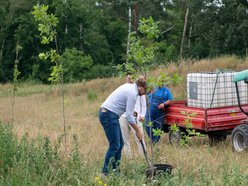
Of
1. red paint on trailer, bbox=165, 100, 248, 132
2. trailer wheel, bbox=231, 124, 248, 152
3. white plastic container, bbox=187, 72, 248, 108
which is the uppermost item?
white plastic container, bbox=187, 72, 248, 108

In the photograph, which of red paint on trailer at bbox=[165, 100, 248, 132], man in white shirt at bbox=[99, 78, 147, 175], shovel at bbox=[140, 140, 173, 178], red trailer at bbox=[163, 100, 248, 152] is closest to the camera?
shovel at bbox=[140, 140, 173, 178]

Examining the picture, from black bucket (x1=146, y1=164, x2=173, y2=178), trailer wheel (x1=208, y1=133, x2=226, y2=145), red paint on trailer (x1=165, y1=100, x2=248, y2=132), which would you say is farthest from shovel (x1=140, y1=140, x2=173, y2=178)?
trailer wheel (x1=208, y1=133, x2=226, y2=145)

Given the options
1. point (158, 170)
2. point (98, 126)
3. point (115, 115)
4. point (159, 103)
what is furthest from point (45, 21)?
point (98, 126)

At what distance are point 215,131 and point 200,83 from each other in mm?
1455

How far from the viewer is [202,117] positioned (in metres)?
A: 10.5

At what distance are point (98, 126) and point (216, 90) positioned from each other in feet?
15.8

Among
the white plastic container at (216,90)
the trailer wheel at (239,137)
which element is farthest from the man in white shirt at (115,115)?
the white plastic container at (216,90)

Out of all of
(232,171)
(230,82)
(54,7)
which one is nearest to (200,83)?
(230,82)

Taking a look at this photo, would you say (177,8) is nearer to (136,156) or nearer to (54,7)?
(54,7)

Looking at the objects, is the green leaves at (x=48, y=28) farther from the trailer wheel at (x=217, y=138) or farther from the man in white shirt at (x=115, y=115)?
the trailer wheel at (x=217, y=138)

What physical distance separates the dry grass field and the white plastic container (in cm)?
90

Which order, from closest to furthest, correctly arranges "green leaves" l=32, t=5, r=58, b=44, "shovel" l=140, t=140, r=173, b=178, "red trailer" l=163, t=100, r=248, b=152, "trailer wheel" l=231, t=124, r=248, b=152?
1. "shovel" l=140, t=140, r=173, b=178
2. "green leaves" l=32, t=5, r=58, b=44
3. "trailer wheel" l=231, t=124, r=248, b=152
4. "red trailer" l=163, t=100, r=248, b=152

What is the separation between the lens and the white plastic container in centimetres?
1143

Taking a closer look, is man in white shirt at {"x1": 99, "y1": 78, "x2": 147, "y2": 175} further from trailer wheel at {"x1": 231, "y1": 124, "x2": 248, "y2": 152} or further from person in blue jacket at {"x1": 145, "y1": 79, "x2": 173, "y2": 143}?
person in blue jacket at {"x1": 145, "y1": 79, "x2": 173, "y2": 143}
